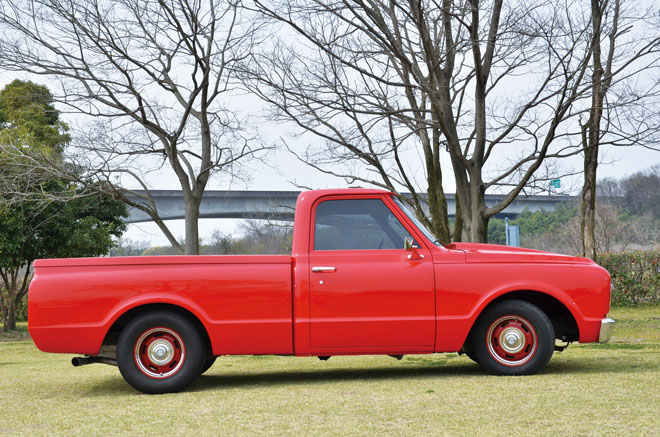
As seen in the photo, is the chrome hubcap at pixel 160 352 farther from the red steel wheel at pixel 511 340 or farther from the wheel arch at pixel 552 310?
the red steel wheel at pixel 511 340

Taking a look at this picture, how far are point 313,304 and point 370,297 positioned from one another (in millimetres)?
544

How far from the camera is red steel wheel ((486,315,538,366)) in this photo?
7.47m

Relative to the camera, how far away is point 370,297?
288 inches

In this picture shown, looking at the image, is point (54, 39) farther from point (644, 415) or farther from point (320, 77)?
point (644, 415)

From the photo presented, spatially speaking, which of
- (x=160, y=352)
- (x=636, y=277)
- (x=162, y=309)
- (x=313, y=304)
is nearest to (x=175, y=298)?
(x=162, y=309)

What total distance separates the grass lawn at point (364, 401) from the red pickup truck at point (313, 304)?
0.37 m

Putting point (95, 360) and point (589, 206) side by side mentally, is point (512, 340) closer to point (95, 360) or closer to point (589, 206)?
point (95, 360)

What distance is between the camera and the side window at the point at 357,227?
24.8 feet

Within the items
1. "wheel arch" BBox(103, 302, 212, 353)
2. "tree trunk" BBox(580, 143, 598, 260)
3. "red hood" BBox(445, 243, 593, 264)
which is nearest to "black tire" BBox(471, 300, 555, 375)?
"red hood" BBox(445, 243, 593, 264)

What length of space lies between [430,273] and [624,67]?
31.8 ft

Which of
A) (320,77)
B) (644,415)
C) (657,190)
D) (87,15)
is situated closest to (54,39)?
(87,15)

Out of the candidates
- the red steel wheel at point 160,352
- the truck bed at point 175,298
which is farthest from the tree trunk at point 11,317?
the red steel wheel at point 160,352

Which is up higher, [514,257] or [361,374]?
[514,257]

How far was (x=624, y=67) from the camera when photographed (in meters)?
15.1
